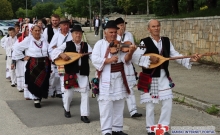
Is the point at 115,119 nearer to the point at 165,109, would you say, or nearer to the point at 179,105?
the point at 165,109

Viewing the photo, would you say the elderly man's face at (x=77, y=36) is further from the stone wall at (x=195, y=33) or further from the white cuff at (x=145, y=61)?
the stone wall at (x=195, y=33)

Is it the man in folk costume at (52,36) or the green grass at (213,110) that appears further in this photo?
the man in folk costume at (52,36)

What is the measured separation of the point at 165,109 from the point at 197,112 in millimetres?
2203

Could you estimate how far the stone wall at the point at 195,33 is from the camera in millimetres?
14812

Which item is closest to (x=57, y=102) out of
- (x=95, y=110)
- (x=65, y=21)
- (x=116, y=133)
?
(x=95, y=110)

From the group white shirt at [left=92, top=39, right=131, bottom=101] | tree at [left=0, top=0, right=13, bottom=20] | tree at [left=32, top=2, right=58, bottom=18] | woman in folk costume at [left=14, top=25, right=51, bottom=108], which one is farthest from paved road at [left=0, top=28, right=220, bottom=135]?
tree at [left=32, top=2, right=58, bottom=18]

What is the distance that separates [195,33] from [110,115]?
1027cm

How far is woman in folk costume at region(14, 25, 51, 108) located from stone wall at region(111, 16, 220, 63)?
7.11m

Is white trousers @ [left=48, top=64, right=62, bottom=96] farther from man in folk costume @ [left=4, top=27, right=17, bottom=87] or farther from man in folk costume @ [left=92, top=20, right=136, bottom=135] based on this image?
man in folk costume @ [left=92, top=20, right=136, bottom=135]

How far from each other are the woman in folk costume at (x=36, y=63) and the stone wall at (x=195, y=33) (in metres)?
7.11

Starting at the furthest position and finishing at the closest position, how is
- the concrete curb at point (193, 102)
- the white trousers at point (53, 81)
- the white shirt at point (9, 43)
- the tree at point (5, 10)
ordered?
the tree at point (5, 10) < the white shirt at point (9, 43) < the white trousers at point (53, 81) < the concrete curb at point (193, 102)

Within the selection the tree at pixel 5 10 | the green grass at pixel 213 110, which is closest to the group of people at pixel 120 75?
the green grass at pixel 213 110

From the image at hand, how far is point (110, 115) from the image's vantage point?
21.9 feet

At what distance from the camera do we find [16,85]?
1296 centimetres
